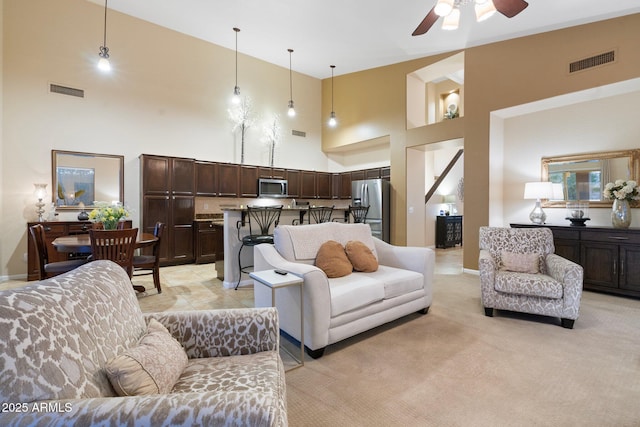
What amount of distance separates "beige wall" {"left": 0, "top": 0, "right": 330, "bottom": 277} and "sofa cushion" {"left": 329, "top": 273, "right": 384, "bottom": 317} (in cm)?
495

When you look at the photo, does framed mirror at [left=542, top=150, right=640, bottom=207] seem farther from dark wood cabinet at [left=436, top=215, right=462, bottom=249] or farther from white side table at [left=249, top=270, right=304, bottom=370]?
white side table at [left=249, top=270, right=304, bottom=370]

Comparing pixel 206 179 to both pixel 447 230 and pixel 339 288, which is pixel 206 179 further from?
pixel 447 230

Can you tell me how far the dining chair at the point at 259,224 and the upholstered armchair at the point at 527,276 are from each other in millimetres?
2634

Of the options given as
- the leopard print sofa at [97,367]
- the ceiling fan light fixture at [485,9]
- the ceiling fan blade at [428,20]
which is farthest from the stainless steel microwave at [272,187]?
the leopard print sofa at [97,367]

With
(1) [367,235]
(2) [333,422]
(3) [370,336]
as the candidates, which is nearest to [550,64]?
(1) [367,235]

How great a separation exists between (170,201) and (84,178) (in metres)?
1.42

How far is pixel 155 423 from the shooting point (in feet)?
2.54

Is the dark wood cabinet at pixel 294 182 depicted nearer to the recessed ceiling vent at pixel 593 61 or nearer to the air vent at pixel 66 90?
the air vent at pixel 66 90

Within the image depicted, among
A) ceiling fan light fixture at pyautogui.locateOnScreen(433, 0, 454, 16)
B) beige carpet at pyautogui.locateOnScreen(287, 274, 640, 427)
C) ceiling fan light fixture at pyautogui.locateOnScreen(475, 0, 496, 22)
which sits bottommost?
beige carpet at pyautogui.locateOnScreen(287, 274, 640, 427)

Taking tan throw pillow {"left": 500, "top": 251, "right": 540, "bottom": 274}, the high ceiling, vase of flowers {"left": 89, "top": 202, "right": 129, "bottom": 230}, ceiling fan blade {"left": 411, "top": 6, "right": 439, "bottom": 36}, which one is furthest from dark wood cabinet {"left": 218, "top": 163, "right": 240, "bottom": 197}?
tan throw pillow {"left": 500, "top": 251, "right": 540, "bottom": 274}

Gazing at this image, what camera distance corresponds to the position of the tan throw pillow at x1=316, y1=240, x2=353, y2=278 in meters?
2.82

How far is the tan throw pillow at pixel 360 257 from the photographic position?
2982 millimetres

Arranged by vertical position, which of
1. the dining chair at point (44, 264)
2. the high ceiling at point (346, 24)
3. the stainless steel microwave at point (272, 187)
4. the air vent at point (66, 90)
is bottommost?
the dining chair at point (44, 264)

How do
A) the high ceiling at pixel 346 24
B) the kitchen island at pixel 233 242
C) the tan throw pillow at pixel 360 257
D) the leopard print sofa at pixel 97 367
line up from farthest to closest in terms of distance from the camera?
the kitchen island at pixel 233 242 < the high ceiling at pixel 346 24 < the tan throw pillow at pixel 360 257 < the leopard print sofa at pixel 97 367
